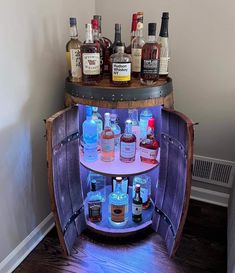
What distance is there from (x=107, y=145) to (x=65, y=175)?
0.85ft

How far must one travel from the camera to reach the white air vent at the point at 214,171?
5.11 ft

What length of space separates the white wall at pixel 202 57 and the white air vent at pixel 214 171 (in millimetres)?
40

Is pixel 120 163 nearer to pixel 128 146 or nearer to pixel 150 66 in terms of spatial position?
pixel 128 146

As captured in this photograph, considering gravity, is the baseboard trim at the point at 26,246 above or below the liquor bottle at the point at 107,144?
below

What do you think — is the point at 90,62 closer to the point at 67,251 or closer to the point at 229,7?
the point at 229,7

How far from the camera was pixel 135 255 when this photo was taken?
4.28ft

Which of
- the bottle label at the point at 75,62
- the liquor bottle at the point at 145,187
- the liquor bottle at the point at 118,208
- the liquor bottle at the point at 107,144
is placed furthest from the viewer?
the liquor bottle at the point at 145,187

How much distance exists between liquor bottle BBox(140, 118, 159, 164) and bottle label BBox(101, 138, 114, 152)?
16 cm

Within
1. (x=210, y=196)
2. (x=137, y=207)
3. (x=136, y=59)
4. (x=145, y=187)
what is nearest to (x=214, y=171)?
(x=210, y=196)

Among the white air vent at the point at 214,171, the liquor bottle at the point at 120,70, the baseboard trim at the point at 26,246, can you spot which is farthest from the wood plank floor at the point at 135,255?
the liquor bottle at the point at 120,70

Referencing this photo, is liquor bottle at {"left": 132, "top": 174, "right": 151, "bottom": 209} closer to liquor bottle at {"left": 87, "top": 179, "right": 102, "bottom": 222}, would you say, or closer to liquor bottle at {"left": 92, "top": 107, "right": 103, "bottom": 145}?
liquor bottle at {"left": 87, "top": 179, "right": 102, "bottom": 222}

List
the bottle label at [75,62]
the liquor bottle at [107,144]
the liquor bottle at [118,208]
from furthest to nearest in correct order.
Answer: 1. the liquor bottle at [118,208]
2. the liquor bottle at [107,144]
3. the bottle label at [75,62]

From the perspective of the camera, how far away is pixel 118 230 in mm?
1368

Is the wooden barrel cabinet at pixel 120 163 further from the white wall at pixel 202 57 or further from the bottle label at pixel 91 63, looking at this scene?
the white wall at pixel 202 57
